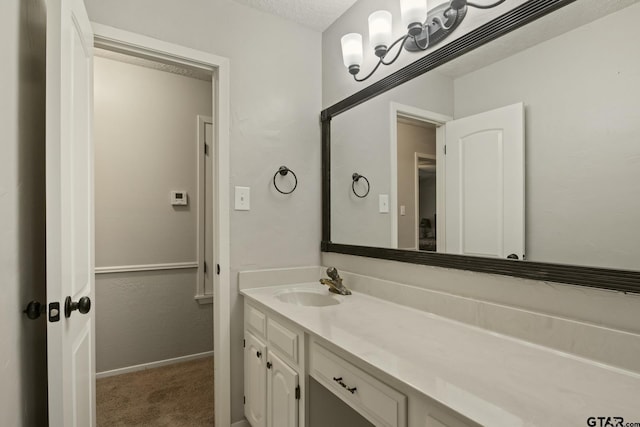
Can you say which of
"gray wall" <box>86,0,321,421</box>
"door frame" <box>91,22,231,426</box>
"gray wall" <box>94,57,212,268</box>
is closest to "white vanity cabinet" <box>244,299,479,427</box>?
"door frame" <box>91,22,231,426</box>

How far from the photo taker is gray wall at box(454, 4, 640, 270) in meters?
0.86

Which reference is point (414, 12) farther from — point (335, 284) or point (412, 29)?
point (335, 284)

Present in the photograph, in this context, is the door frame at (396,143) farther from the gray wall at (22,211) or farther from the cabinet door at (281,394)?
the gray wall at (22,211)

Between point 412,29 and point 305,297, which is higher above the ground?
point 412,29

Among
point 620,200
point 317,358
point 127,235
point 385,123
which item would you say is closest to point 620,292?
point 620,200

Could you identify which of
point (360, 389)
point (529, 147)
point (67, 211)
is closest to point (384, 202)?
point (529, 147)

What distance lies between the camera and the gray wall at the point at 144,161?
2.52m

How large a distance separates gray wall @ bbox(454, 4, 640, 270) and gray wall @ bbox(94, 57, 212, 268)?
2.49m

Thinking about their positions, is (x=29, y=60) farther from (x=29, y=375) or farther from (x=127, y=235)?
(x=127, y=235)

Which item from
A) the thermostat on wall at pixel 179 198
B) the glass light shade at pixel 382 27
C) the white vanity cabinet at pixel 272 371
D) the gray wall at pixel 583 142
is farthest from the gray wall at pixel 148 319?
the gray wall at pixel 583 142

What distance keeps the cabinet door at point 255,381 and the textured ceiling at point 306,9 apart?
1824 millimetres

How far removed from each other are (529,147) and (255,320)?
1385mm

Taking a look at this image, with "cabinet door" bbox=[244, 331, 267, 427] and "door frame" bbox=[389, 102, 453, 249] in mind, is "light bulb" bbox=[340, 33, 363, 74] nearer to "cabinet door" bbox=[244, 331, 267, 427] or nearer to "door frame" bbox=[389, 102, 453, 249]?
"door frame" bbox=[389, 102, 453, 249]

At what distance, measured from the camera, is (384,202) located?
67.4 inches
